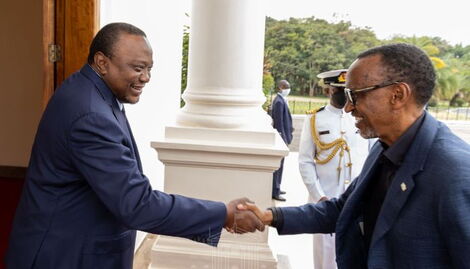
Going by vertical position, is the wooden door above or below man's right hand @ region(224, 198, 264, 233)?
above

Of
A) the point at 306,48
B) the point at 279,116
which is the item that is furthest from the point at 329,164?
the point at 306,48

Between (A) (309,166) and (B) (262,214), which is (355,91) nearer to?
(B) (262,214)

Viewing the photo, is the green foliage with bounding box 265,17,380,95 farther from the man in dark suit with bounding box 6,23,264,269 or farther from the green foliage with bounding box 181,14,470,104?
the man in dark suit with bounding box 6,23,264,269

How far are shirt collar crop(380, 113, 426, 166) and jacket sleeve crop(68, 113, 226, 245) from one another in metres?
0.85

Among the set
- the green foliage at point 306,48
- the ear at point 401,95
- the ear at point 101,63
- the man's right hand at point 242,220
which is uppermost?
the green foliage at point 306,48

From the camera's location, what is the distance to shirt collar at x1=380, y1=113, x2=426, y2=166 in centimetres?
155

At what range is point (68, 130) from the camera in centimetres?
175

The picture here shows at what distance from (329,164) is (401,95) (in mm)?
2109

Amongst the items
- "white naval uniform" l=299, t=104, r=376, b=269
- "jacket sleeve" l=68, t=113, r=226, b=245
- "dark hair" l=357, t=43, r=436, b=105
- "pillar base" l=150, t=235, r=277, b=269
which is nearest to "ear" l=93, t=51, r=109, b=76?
"jacket sleeve" l=68, t=113, r=226, b=245

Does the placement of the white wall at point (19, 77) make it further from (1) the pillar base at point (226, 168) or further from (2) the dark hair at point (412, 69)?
(2) the dark hair at point (412, 69)

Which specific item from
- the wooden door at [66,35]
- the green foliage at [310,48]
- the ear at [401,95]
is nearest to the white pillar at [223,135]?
the wooden door at [66,35]

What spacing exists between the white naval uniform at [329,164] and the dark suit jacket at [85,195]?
1.83 m

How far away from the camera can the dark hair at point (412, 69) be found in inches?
59.8

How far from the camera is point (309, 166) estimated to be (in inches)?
144
